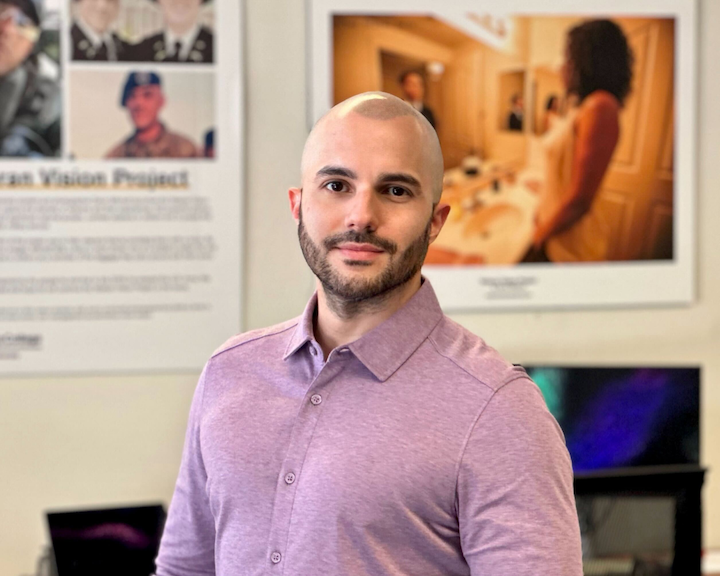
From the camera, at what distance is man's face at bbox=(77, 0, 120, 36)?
221 cm

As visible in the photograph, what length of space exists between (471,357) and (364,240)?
0.59 ft

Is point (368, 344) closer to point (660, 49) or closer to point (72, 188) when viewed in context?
point (72, 188)

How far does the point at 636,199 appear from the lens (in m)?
2.48

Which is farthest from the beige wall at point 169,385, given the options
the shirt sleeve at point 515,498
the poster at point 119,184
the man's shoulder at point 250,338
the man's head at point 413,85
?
the shirt sleeve at point 515,498

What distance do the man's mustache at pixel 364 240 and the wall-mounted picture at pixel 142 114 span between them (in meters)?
1.36

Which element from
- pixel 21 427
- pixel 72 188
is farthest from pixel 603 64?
pixel 21 427

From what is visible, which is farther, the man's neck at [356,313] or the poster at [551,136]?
the poster at [551,136]

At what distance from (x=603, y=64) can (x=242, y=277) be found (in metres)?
1.15

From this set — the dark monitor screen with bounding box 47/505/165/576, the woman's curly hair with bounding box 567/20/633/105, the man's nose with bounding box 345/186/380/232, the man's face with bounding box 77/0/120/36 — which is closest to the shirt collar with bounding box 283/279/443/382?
the man's nose with bounding box 345/186/380/232

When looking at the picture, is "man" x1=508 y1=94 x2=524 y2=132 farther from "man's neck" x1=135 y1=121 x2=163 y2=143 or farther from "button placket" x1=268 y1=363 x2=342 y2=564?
"button placket" x1=268 y1=363 x2=342 y2=564

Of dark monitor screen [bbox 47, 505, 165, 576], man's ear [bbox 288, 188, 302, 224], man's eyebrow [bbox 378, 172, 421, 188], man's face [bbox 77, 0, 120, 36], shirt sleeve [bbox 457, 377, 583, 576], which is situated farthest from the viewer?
man's face [bbox 77, 0, 120, 36]

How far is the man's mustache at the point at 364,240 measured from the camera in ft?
3.25

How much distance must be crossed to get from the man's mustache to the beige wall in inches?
52.7

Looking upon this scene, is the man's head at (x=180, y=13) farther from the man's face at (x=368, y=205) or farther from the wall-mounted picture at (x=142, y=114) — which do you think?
the man's face at (x=368, y=205)
